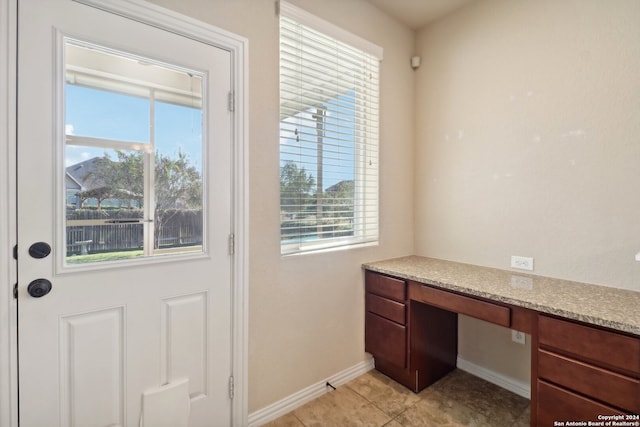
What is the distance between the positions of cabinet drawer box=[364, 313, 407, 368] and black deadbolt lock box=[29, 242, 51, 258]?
6.27ft

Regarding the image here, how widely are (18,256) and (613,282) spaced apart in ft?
9.28

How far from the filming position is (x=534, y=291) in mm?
1607

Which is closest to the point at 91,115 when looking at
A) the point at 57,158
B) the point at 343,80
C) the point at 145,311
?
the point at 57,158

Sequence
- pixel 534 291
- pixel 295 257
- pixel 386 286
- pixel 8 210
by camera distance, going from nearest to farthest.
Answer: pixel 8 210 < pixel 534 291 < pixel 295 257 < pixel 386 286

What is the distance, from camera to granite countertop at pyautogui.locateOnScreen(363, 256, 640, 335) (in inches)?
49.9

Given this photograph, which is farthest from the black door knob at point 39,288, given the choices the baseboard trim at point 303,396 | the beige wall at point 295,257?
the baseboard trim at point 303,396

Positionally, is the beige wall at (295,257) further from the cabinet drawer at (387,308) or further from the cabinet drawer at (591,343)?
the cabinet drawer at (591,343)

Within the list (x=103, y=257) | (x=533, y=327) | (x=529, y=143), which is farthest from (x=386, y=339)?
(x=103, y=257)

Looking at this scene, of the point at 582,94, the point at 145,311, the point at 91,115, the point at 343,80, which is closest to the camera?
the point at 91,115

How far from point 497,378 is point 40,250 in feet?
9.05

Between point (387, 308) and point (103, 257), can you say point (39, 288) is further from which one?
point (387, 308)

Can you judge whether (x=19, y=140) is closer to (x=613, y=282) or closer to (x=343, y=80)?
(x=343, y=80)

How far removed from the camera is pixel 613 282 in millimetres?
1659

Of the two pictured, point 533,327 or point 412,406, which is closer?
point 533,327
